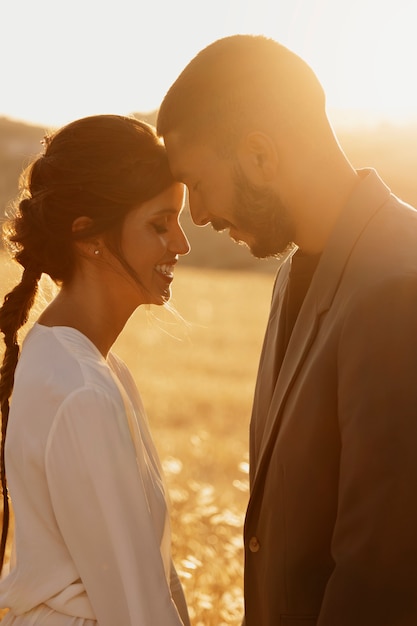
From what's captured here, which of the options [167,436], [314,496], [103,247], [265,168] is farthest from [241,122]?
[167,436]

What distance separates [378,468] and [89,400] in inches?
34.0

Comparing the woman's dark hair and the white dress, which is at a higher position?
the woman's dark hair

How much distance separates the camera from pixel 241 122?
10.3 ft

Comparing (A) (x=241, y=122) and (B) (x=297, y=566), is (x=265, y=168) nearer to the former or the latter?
(A) (x=241, y=122)

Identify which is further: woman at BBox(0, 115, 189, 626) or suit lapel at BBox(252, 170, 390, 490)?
suit lapel at BBox(252, 170, 390, 490)

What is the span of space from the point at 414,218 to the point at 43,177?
1319mm

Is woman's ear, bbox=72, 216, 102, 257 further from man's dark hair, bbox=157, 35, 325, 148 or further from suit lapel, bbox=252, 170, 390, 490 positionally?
suit lapel, bbox=252, 170, 390, 490

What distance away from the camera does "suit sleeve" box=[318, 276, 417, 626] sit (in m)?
2.49

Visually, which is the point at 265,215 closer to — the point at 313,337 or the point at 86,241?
the point at 313,337

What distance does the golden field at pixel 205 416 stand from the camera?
5355mm

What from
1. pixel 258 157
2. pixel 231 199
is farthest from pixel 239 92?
pixel 231 199

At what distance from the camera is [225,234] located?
238 ft

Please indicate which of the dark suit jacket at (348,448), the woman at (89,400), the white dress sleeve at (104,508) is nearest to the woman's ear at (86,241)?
the woman at (89,400)

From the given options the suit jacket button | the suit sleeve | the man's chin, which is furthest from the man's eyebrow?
the suit jacket button
